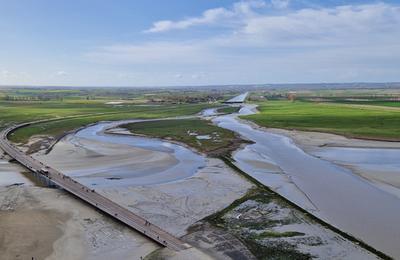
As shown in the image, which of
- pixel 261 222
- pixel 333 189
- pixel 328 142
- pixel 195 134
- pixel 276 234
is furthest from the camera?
pixel 195 134

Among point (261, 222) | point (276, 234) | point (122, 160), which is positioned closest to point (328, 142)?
point (122, 160)

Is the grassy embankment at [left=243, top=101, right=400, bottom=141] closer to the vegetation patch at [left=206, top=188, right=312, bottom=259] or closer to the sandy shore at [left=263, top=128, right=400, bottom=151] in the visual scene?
the sandy shore at [left=263, top=128, right=400, bottom=151]

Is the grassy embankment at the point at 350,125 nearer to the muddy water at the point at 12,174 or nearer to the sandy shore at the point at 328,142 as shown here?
the sandy shore at the point at 328,142

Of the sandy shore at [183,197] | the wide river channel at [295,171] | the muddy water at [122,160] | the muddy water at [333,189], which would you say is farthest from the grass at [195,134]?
the sandy shore at [183,197]

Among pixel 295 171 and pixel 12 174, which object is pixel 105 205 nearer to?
pixel 12 174

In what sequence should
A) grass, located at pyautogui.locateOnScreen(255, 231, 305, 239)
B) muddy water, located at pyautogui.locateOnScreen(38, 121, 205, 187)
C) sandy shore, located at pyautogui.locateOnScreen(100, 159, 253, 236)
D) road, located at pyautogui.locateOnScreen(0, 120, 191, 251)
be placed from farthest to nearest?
muddy water, located at pyautogui.locateOnScreen(38, 121, 205, 187), sandy shore, located at pyautogui.locateOnScreen(100, 159, 253, 236), grass, located at pyautogui.locateOnScreen(255, 231, 305, 239), road, located at pyautogui.locateOnScreen(0, 120, 191, 251)

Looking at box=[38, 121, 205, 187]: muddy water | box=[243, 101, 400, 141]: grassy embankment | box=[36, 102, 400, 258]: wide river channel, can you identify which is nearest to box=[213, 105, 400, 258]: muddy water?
box=[36, 102, 400, 258]: wide river channel
